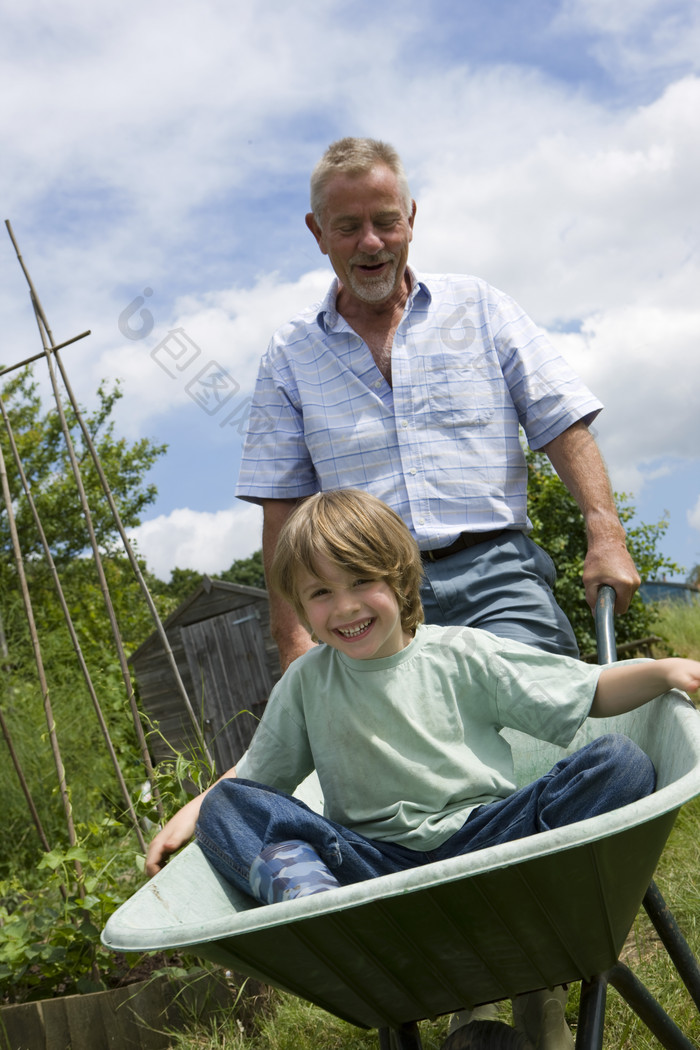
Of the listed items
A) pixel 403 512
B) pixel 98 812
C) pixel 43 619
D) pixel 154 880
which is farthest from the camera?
pixel 43 619

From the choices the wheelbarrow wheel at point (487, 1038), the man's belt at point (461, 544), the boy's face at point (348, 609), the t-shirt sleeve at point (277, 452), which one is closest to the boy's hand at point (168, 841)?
the boy's face at point (348, 609)

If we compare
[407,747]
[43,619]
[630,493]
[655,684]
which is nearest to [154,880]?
[407,747]

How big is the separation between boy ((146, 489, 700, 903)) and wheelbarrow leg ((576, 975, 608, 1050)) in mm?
193

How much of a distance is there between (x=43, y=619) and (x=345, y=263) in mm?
8610

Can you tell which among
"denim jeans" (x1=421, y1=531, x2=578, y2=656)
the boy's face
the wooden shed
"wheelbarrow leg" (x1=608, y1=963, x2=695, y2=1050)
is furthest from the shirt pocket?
the wooden shed

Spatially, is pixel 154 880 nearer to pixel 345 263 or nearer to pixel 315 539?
pixel 315 539

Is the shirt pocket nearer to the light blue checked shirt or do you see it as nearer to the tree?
the light blue checked shirt

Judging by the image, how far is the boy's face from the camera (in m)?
1.38

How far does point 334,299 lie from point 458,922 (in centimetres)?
166

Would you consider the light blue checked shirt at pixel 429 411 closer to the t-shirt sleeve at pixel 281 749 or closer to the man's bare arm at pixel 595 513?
the man's bare arm at pixel 595 513

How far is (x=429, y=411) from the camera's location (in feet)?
6.85

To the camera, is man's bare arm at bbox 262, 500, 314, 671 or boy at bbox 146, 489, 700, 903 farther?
man's bare arm at bbox 262, 500, 314, 671

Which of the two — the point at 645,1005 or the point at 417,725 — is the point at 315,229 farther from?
the point at 645,1005

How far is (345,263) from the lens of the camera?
2.16m
